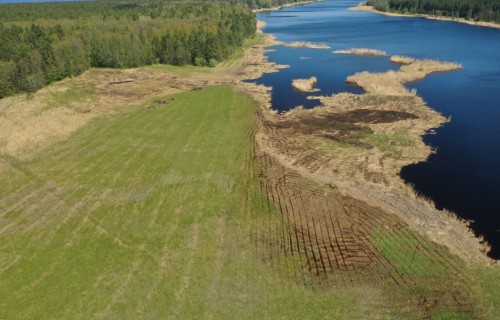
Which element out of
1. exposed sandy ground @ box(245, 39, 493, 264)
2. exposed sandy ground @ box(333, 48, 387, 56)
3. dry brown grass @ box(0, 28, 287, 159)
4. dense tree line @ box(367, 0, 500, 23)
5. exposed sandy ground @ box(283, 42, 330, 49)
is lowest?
exposed sandy ground @ box(245, 39, 493, 264)

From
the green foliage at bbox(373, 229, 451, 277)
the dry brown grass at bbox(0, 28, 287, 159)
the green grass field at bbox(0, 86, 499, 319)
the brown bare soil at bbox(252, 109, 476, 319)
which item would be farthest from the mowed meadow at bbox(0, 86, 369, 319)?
the green foliage at bbox(373, 229, 451, 277)

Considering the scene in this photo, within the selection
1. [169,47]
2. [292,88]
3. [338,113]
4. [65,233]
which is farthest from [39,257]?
[169,47]

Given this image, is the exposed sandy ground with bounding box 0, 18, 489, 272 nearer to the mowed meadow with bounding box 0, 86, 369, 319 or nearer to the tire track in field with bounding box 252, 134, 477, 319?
the tire track in field with bounding box 252, 134, 477, 319

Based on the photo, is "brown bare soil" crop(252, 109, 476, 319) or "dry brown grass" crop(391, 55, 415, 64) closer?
"brown bare soil" crop(252, 109, 476, 319)

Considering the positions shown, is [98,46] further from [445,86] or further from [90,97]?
[445,86]

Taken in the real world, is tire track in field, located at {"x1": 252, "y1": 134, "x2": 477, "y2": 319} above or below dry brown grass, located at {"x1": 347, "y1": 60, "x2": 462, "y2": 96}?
below

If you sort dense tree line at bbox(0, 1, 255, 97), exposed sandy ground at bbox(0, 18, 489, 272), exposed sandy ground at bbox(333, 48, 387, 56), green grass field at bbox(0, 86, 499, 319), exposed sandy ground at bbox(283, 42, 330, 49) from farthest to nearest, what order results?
1. exposed sandy ground at bbox(283, 42, 330, 49)
2. exposed sandy ground at bbox(333, 48, 387, 56)
3. dense tree line at bbox(0, 1, 255, 97)
4. exposed sandy ground at bbox(0, 18, 489, 272)
5. green grass field at bbox(0, 86, 499, 319)
